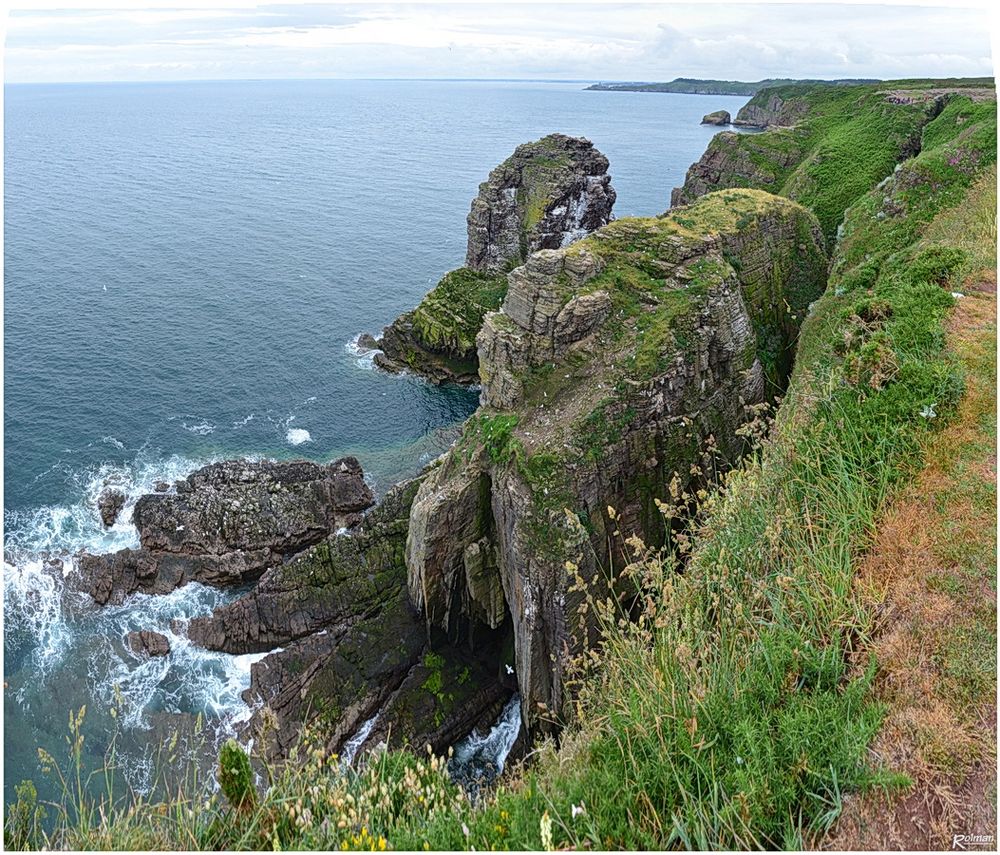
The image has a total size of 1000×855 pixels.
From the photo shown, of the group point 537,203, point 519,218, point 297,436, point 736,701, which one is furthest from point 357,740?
point 537,203

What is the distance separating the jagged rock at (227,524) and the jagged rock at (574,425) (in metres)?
11.1

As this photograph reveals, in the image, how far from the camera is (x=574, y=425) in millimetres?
27141

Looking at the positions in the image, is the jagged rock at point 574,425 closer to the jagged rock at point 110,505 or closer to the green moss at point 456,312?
the jagged rock at point 110,505

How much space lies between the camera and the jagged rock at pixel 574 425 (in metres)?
26.0

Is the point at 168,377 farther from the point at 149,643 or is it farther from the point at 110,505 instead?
the point at 149,643

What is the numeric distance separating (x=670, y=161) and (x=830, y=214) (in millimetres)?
100338

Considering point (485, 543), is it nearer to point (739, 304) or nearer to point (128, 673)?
point (739, 304)

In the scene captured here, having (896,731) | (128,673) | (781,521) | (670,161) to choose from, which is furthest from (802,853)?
(670,161)

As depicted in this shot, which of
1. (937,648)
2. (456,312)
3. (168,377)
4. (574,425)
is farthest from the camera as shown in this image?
(456,312)

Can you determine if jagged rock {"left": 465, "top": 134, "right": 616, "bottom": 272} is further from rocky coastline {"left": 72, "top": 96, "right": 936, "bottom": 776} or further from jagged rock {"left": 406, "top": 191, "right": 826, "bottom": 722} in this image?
jagged rock {"left": 406, "top": 191, "right": 826, "bottom": 722}

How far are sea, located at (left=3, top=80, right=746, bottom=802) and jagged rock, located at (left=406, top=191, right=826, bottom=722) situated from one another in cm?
704

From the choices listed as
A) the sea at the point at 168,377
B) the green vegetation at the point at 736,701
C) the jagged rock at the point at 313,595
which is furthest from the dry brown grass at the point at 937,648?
the jagged rock at the point at 313,595

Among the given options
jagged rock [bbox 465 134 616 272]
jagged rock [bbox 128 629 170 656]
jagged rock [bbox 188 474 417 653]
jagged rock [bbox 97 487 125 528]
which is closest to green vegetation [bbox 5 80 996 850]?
jagged rock [bbox 188 474 417 653]

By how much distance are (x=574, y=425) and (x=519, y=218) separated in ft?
167
